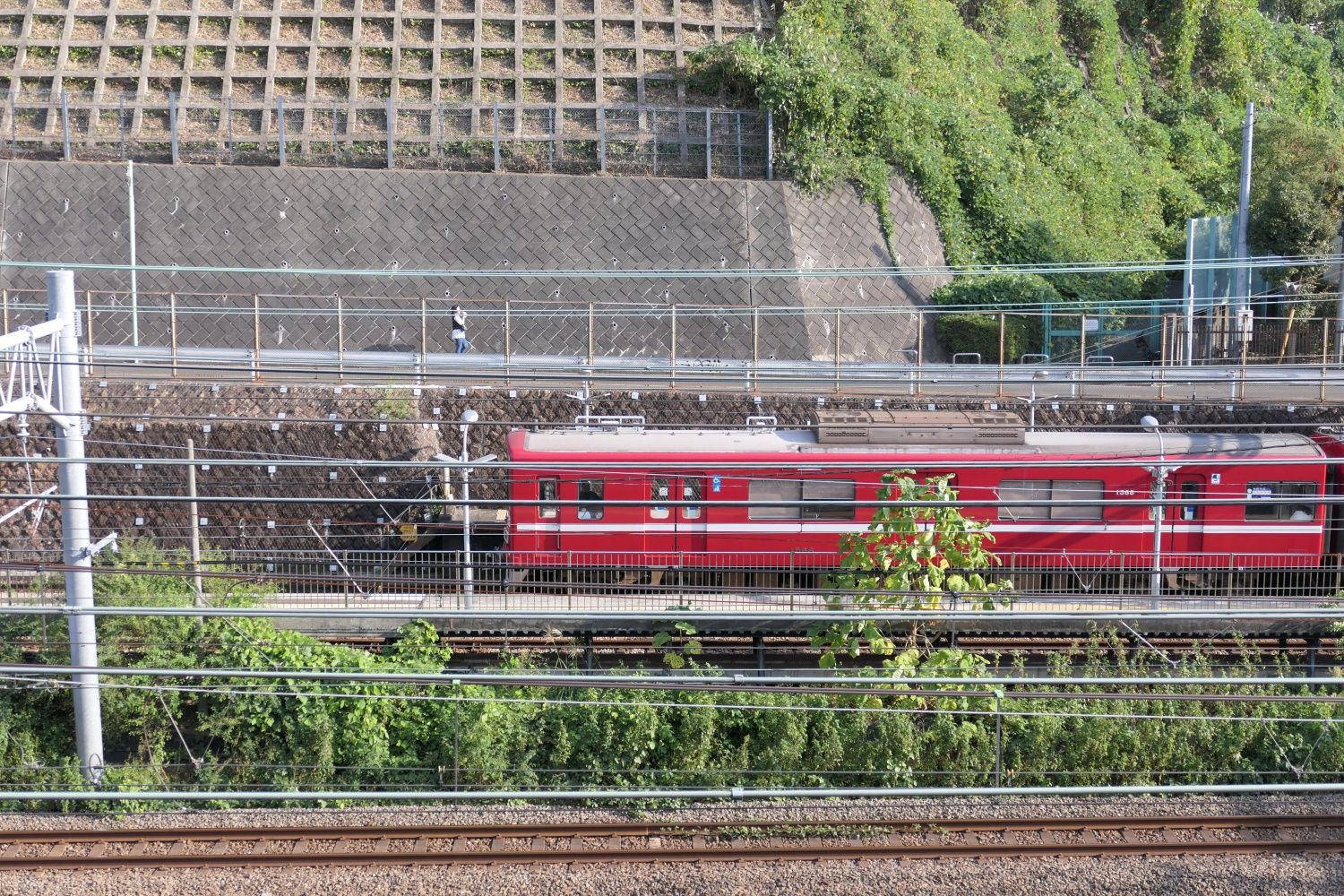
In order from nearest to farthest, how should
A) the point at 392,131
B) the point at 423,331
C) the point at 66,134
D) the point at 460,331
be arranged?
the point at 423,331 → the point at 460,331 → the point at 66,134 → the point at 392,131

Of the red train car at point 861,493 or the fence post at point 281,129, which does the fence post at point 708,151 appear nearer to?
the fence post at point 281,129

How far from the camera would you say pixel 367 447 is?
1694 centimetres

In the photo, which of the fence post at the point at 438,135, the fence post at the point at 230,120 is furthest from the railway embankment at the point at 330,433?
the fence post at the point at 230,120

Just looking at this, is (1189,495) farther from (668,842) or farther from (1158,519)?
(668,842)

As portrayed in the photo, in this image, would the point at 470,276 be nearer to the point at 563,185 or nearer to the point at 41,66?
the point at 563,185

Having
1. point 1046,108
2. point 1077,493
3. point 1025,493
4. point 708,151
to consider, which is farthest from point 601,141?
point 1077,493

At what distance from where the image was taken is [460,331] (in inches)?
798

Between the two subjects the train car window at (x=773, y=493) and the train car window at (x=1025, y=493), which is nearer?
the train car window at (x=773, y=493)

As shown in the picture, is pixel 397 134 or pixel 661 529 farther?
pixel 397 134

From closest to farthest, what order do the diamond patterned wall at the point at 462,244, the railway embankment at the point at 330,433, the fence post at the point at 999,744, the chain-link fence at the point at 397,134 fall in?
the fence post at the point at 999,744 → the railway embankment at the point at 330,433 → the diamond patterned wall at the point at 462,244 → the chain-link fence at the point at 397,134

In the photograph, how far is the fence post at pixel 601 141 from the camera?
24.6 m

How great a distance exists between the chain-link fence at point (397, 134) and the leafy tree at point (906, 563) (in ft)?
49.2

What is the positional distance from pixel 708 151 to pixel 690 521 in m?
11.9

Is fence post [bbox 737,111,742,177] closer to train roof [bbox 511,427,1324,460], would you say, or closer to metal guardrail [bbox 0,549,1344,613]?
train roof [bbox 511,427,1324,460]
